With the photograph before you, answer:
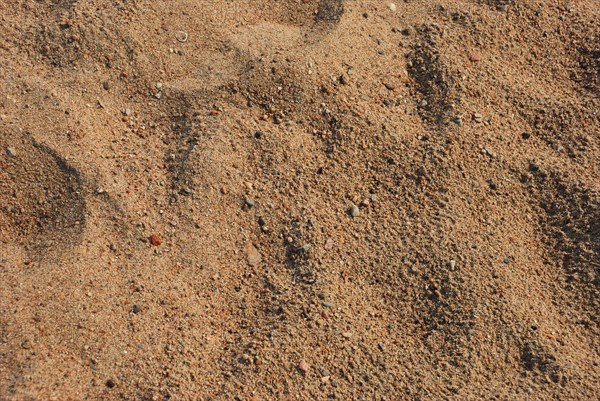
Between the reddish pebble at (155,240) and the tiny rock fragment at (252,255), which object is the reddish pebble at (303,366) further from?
the reddish pebble at (155,240)

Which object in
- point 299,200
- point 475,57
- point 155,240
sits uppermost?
point 475,57

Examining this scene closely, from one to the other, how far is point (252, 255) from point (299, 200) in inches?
10.2

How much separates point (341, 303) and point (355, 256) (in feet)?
0.58

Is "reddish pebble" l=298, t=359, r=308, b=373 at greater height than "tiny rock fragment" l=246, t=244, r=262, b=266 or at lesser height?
lesser

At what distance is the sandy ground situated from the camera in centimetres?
190

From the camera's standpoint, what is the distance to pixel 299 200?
215cm

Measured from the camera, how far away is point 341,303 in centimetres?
199

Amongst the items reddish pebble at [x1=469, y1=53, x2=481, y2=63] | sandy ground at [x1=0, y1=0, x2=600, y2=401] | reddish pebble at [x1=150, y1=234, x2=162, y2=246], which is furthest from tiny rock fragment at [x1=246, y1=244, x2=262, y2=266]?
reddish pebble at [x1=469, y1=53, x2=481, y2=63]

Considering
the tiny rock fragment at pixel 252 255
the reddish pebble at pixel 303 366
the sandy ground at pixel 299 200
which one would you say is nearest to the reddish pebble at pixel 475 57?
the sandy ground at pixel 299 200

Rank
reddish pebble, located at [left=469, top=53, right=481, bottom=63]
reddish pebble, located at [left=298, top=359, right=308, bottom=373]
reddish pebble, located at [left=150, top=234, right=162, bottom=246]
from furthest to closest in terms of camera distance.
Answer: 1. reddish pebble, located at [left=469, top=53, right=481, bottom=63]
2. reddish pebble, located at [left=150, top=234, right=162, bottom=246]
3. reddish pebble, located at [left=298, top=359, right=308, bottom=373]

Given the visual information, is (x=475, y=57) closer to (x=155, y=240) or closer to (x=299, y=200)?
(x=299, y=200)

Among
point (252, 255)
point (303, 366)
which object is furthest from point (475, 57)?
point (303, 366)

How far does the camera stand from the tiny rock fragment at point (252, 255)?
206cm

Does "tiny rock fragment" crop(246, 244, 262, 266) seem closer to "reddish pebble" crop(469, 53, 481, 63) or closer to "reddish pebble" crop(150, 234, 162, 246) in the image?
"reddish pebble" crop(150, 234, 162, 246)
